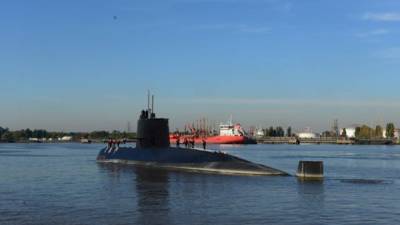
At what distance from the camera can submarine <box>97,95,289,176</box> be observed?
121 feet

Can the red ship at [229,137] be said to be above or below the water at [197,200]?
above

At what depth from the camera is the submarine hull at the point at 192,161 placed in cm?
3638

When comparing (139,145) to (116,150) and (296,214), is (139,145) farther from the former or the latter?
(296,214)

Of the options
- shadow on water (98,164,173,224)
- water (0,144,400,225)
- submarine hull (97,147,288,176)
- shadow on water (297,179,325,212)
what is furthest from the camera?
submarine hull (97,147,288,176)

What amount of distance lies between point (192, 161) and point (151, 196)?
52.2 feet

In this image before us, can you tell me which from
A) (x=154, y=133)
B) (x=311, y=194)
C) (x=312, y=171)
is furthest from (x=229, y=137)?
(x=311, y=194)

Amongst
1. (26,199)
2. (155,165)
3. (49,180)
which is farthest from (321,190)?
(155,165)

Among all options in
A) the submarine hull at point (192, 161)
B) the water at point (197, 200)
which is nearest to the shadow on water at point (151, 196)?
the water at point (197, 200)

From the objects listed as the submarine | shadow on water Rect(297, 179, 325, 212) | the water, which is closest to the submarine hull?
the submarine

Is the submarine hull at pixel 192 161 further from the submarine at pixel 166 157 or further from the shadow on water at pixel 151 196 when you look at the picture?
the shadow on water at pixel 151 196

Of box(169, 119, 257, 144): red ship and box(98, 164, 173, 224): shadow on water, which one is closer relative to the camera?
box(98, 164, 173, 224): shadow on water

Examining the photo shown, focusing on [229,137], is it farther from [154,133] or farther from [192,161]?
[192,161]

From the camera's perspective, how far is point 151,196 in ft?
80.6

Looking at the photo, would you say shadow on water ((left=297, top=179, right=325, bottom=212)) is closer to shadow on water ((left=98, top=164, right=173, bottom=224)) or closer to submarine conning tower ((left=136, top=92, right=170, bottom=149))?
shadow on water ((left=98, top=164, right=173, bottom=224))
